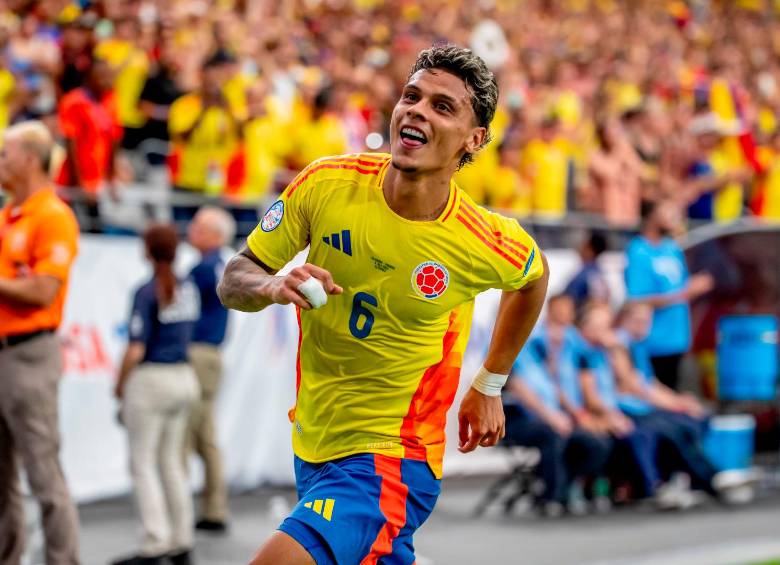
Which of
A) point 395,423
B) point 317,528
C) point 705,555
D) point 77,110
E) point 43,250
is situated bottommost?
point 705,555

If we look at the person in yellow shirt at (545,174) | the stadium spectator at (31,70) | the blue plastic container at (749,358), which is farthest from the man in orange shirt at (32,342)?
the person in yellow shirt at (545,174)

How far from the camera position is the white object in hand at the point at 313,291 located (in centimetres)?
409

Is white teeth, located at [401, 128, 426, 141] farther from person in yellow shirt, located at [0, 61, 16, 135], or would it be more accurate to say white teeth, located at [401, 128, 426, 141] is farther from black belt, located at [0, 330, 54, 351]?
person in yellow shirt, located at [0, 61, 16, 135]

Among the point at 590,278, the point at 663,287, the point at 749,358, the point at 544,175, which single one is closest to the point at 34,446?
the point at 590,278

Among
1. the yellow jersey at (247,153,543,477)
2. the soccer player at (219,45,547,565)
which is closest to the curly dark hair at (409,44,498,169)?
the soccer player at (219,45,547,565)

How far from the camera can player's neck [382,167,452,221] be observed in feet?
15.9

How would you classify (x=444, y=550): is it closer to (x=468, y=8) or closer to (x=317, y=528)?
(x=317, y=528)

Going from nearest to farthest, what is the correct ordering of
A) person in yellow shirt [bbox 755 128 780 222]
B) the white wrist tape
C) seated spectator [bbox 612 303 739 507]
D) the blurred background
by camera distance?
the white wrist tape < the blurred background < seated spectator [bbox 612 303 739 507] < person in yellow shirt [bbox 755 128 780 222]

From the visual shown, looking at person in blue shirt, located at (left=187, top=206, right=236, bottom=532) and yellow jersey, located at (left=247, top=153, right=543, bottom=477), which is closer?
yellow jersey, located at (left=247, top=153, right=543, bottom=477)

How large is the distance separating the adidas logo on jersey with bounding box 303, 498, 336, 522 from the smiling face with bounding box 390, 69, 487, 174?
3.80ft

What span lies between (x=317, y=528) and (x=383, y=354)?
661 millimetres

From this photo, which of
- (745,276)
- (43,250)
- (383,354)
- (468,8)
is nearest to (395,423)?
(383,354)

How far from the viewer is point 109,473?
10391mm

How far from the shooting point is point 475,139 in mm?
4973
